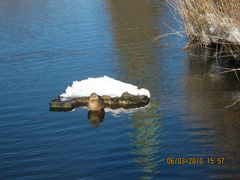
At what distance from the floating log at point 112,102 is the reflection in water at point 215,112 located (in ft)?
3.48

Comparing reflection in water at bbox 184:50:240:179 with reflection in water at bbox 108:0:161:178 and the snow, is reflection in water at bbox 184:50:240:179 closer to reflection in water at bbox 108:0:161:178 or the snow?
reflection in water at bbox 108:0:161:178

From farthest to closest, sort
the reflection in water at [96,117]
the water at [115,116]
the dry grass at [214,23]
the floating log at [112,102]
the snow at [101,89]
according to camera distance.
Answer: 1. the dry grass at [214,23]
2. the snow at [101,89]
3. the floating log at [112,102]
4. the reflection in water at [96,117]
5. the water at [115,116]

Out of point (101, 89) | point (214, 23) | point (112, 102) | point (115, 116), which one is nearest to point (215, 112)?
point (115, 116)

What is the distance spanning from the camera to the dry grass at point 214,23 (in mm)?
15164

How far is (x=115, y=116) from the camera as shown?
1230 centimetres

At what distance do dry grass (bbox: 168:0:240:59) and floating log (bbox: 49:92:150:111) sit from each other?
140 inches

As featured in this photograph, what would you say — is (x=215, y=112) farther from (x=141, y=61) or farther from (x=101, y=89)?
(x=141, y=61)

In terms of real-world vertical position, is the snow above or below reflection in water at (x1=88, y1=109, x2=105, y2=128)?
above

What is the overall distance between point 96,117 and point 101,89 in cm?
132

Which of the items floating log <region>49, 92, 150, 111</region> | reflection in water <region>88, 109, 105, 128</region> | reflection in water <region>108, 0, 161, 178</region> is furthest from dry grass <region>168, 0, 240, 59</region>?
reflection in water <region>88, 109, 105, 128</region>

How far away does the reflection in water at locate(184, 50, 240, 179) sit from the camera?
10.1 metres

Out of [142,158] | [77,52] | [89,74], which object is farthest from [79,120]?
[77,52]

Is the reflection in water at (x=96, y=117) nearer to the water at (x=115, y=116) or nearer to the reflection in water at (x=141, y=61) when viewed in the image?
the water at (x=115, y=116)
